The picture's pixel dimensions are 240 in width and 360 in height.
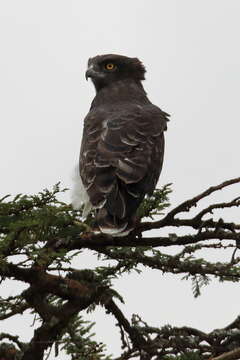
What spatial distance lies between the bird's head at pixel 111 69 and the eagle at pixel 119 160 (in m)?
0.81

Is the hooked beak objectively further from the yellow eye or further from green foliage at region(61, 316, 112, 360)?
green foliage at region(61, 316, 112, 360)

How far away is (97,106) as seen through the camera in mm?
10750

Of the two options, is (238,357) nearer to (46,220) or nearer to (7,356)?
(46,220)

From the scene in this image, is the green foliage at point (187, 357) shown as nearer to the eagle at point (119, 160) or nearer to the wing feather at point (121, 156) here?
the eagle at point (119, 160)

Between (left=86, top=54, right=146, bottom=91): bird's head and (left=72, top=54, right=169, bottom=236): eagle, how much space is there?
2.66 ft

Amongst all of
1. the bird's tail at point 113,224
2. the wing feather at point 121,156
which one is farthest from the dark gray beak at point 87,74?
the bird's tail at point 113,224

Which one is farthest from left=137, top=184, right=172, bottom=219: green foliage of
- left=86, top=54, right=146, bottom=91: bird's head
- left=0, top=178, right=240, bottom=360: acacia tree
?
left=86, top=54, right=146, bottom=91: bird's head

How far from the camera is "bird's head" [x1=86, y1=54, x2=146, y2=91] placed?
11.6 metres

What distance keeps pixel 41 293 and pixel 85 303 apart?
1.35ft

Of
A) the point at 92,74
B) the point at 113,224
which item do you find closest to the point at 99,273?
the point at 113,224

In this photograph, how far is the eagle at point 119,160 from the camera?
742 centimetres

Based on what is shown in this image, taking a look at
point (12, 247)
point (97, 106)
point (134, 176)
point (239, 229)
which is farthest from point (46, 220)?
point (97, 106)

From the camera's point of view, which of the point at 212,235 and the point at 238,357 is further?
the point at 212,235

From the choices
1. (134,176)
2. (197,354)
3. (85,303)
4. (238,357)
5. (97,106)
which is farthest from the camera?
(97,106)
